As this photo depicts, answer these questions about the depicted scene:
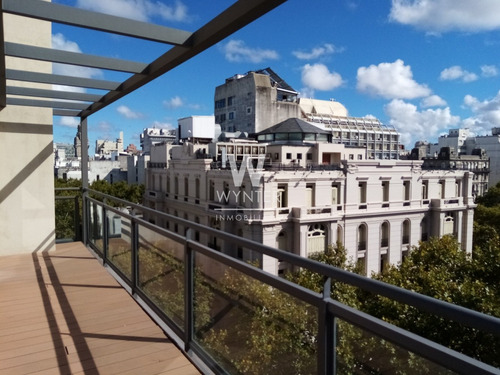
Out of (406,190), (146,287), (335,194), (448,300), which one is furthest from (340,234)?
(146,287)

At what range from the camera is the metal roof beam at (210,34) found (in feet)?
6.96


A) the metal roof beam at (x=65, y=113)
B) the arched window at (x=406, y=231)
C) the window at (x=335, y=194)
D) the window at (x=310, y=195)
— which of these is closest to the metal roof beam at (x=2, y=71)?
the metal roof beam at (x=65, y=113)

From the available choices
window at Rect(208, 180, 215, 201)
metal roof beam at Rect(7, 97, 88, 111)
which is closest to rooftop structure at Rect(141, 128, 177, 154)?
window at Rect(208, 180, 215, 201)

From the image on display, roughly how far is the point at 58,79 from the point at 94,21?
1876 mm

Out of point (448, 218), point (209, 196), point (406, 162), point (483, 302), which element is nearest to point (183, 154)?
point (209, 196)

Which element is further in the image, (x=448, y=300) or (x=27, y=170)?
(x=448, y=300)

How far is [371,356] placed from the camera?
152cm

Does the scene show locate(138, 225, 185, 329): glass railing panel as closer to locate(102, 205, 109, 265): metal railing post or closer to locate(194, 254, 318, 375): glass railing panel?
locate(194, 254, 318, 375): glass railing panel

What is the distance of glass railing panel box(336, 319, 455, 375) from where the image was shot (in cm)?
132

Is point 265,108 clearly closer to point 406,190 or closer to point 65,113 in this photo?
point 406,190

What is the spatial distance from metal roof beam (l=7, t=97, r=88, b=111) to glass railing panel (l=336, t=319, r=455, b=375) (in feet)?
18.5

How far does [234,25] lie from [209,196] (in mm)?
28314

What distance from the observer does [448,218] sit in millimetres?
32656

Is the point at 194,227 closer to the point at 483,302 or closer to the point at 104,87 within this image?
the point at 104,87
